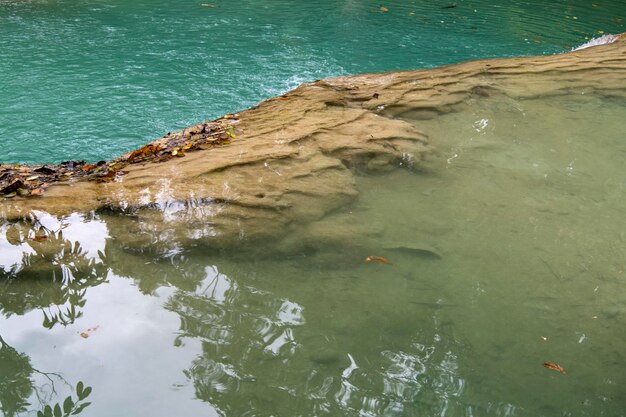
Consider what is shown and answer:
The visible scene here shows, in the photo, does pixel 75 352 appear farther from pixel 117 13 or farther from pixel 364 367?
pixel 117 13

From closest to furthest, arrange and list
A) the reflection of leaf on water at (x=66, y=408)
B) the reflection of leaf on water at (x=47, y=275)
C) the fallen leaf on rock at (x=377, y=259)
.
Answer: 1. the reflection of leaf on water at (x=66, y=408)
2. the reflection of leaf on water at (x=47, y=275)
3. the fallen leaf on rock at (x=377, y=259)

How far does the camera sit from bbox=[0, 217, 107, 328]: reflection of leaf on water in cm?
319

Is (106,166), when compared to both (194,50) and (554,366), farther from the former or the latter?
(194,50)

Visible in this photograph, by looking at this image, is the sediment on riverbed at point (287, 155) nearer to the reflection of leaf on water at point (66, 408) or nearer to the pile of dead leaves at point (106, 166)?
the pile of dead leaves at point (106, 166)

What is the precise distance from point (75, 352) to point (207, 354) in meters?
0.62

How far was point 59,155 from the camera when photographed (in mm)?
5875

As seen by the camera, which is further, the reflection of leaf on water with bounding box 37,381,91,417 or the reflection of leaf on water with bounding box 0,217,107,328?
the reflection of leaf on water with bounding box 0,217,107,328

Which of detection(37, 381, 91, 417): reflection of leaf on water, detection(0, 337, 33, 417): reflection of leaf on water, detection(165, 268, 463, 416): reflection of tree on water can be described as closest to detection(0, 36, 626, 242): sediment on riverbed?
detection(165, 268, 463, 416): reflection of tree on water

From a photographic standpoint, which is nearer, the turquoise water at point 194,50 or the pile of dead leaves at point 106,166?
the pile of dead leaves at point 106,166

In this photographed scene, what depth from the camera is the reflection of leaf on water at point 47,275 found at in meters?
3.19

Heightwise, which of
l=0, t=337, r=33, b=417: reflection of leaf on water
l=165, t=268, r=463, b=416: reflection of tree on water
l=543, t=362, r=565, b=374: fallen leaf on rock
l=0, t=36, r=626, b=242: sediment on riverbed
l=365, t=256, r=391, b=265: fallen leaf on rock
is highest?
l=0, t=36, r=626, b=242: sediment on riverbed

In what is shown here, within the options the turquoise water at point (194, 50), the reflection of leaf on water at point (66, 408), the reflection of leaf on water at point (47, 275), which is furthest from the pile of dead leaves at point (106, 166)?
the reflection of leaf on water at point (66, 408)

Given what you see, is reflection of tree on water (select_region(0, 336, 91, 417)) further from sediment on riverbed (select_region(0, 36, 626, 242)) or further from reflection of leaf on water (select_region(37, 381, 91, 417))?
sediment on riverbed (select_region(0, 36, 626, 242))

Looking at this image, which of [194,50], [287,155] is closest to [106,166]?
[287,155]
